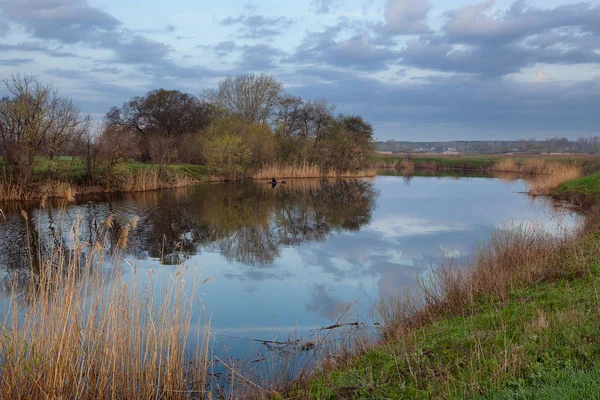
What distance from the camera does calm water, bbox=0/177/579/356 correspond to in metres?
7.41

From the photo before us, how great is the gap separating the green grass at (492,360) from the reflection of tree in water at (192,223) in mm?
4719

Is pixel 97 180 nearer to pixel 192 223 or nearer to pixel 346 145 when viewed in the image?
pixel 192 223

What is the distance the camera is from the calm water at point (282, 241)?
7.41 m

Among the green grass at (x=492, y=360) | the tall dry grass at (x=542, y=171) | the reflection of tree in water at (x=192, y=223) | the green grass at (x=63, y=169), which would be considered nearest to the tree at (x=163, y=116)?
the green grass at (x=63, y=169)

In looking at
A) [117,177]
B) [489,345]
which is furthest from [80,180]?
[489,345]

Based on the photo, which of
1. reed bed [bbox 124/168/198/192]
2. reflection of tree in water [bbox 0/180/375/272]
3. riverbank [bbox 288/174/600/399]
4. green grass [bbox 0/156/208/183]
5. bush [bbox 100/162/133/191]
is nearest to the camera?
riverbank [bbox 288/174/600/399]

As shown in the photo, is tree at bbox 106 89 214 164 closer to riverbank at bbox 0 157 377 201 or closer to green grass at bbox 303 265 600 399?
riverbank at bbox 0 157 377 201

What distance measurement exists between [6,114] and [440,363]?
19.8m

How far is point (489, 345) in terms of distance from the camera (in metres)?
4.20

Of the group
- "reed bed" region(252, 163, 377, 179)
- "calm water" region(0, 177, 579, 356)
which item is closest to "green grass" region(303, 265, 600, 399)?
"calm water" region(0, 177, 579, 356)

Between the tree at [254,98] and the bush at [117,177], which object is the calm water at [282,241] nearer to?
the bush at [117,177]

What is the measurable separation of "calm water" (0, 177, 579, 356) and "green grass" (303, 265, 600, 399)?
195 cm

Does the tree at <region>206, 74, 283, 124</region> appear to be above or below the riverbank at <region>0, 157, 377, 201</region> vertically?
above

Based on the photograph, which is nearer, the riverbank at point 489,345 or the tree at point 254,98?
the riverbank at point 489,345
